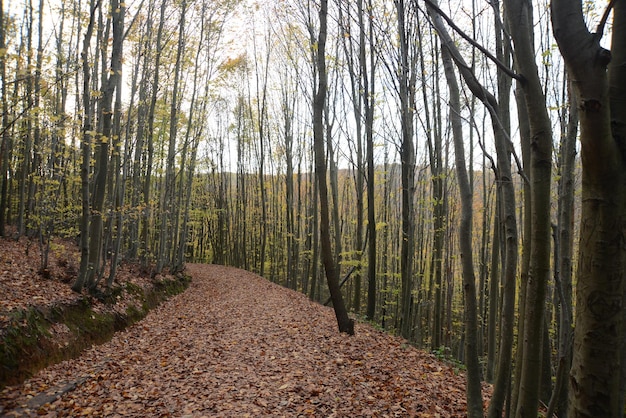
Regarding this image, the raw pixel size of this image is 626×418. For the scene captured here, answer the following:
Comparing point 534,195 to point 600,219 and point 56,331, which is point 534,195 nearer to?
point 600,219

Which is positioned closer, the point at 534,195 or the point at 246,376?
the point at 534,195

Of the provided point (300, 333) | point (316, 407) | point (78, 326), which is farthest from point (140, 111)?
point (316, 407)

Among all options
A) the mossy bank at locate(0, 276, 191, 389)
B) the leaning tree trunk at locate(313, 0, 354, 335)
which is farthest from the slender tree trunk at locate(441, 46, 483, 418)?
the mossy bank at locate(0, 276, 191, 389)

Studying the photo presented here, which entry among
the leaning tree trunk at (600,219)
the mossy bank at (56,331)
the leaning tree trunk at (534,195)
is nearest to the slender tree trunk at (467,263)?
the leaning tree trunk at (534,195)

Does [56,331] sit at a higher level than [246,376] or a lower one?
higher

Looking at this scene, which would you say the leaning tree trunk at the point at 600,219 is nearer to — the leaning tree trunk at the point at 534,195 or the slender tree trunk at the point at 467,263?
the leaning tree trunk at the point at 534,195

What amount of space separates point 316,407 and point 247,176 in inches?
986

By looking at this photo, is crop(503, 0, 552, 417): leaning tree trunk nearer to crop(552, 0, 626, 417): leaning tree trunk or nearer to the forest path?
crop(552, 0, 626, 417): leaning tree trunk

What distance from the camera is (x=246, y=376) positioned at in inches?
214

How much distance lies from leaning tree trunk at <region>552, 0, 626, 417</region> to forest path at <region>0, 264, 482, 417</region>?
3.41 meters

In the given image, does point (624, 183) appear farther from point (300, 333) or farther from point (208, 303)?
point (208, 303)

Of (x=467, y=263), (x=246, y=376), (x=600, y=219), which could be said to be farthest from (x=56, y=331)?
(x=600, y=219)

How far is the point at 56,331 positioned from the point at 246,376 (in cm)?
333

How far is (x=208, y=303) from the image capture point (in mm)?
11805
